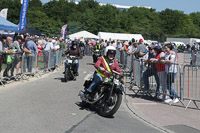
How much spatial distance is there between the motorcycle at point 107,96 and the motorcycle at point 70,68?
19.7ft

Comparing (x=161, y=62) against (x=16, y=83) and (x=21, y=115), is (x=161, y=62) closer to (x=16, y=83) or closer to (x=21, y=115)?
(x=21, y=115)

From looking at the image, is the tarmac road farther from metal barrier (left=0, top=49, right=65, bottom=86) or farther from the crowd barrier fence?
metal barrier (left=0, top=49, right=65, bottom=86)

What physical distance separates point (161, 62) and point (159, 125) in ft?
11.0

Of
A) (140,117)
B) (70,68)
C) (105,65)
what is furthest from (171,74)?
(70,68)

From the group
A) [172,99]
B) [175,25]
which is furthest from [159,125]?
[175,25]

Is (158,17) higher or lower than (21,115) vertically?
higher

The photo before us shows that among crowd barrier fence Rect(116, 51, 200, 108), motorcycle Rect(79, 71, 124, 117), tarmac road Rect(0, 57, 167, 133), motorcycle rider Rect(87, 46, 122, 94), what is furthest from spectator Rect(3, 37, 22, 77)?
motorcycle rider Rect(87, 46, 122, 94)

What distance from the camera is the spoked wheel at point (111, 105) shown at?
24.9 ft

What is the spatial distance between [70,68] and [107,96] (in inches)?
288

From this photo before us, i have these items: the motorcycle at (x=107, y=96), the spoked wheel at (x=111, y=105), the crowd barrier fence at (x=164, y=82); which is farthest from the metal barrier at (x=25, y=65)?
the spoked wheel at (x=111, y=105)

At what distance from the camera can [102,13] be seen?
112m

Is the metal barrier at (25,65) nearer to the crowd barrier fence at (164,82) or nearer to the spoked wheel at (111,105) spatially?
the crowd barrier fence at (164,82)

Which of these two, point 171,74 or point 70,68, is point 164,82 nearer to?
point 171,74

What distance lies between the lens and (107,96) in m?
7.98
